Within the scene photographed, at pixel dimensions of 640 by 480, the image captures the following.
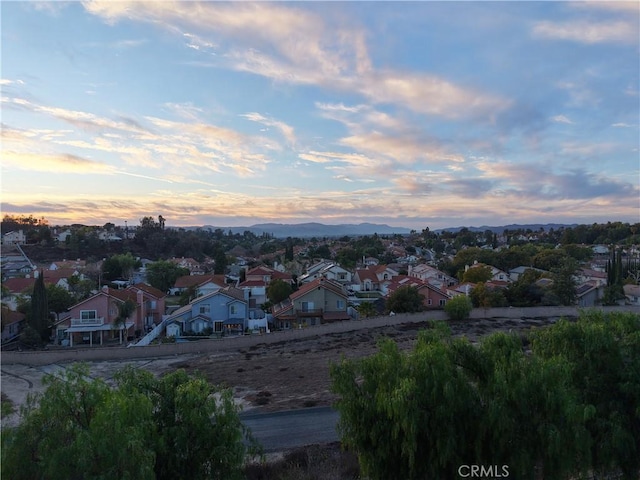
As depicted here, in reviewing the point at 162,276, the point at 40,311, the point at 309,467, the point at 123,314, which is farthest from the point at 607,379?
the point at 162,276

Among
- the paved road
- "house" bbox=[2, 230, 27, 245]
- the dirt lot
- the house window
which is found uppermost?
"house" bbox=[2, 230, 27, 245]

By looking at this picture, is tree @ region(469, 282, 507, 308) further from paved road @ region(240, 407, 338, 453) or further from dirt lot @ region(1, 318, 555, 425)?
paved road @ region(240, 407, 338, 453)

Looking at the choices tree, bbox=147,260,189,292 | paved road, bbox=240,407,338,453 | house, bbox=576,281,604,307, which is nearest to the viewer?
paved road, bbox=240,407,338,453

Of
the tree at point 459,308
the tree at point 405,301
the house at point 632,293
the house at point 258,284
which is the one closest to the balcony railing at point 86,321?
the house at point 258,284

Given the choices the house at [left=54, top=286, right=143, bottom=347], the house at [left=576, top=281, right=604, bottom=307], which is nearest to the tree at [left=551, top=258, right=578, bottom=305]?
the house at [left=576, top=281, right=604, bottom=307]

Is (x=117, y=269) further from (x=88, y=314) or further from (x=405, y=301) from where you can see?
(x=405, y=301)

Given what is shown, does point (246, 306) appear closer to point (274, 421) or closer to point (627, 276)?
point (274, 421)

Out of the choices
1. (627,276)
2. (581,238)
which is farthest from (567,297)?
(581,238)
